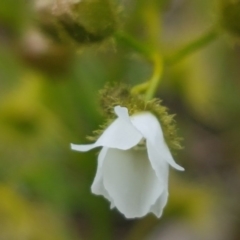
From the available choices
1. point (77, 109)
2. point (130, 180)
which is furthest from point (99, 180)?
point (77, 109)

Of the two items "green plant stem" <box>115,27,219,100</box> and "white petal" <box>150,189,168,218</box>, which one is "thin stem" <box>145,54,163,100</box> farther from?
"white petal" <box>150,189,168,218</box>

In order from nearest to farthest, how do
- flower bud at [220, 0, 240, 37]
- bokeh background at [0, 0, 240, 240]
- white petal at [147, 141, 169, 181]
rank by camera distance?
white petal at [147, 141, 169, 181]
flower bud at [220, 0, 240, 37]
bokeh background at [0, 0, 240, 240]

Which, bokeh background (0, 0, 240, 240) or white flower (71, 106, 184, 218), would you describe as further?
bokeh background (0, 0, 240, 240)

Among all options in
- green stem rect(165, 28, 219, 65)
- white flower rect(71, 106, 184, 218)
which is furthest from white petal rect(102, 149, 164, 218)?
green stem rect(165, 28, 219, 65)

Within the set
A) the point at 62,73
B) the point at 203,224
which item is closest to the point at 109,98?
the point at 62,73

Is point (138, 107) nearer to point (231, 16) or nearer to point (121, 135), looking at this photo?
point (121, 135)

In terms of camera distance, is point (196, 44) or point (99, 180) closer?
point (99, 180)

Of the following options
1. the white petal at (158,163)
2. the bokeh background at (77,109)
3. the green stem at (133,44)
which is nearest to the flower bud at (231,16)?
the bokeh background at (77,109)
